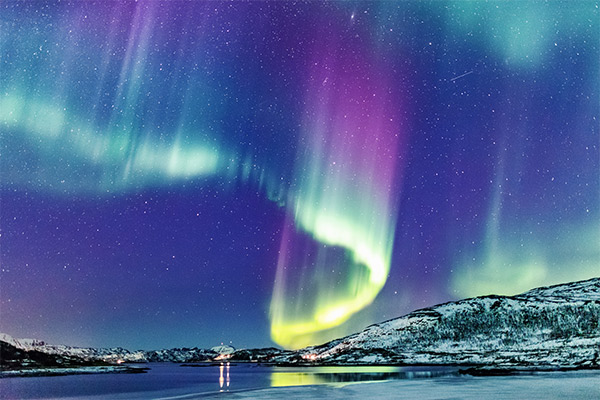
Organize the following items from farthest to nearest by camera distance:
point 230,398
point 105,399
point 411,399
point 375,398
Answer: point 105,399, point 230,398, point 375,398, point 411,399

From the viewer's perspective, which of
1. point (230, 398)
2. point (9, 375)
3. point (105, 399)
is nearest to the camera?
point (230, 398)

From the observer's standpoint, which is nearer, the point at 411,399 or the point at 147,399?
the point at 411,399

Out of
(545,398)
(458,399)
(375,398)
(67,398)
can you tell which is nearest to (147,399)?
(67,398)

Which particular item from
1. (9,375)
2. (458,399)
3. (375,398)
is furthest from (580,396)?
(9,375)

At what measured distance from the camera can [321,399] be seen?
5738 cm

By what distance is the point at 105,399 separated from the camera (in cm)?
7644

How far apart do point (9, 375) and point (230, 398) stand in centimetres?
16875

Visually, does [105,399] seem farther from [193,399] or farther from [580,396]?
[580,396]

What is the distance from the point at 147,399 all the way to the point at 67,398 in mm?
16138

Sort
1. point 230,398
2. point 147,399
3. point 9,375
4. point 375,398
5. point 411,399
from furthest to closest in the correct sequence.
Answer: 1. point 9,375
2. point 147,399
3. point 230,398
4. point 375,398
5. point 411,399

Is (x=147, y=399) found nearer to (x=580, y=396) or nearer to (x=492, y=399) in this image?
(x=492, y=399)

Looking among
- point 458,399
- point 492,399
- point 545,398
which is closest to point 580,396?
point 545,398

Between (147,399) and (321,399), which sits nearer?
(321,399)

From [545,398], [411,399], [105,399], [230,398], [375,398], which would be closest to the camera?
[545,398]
